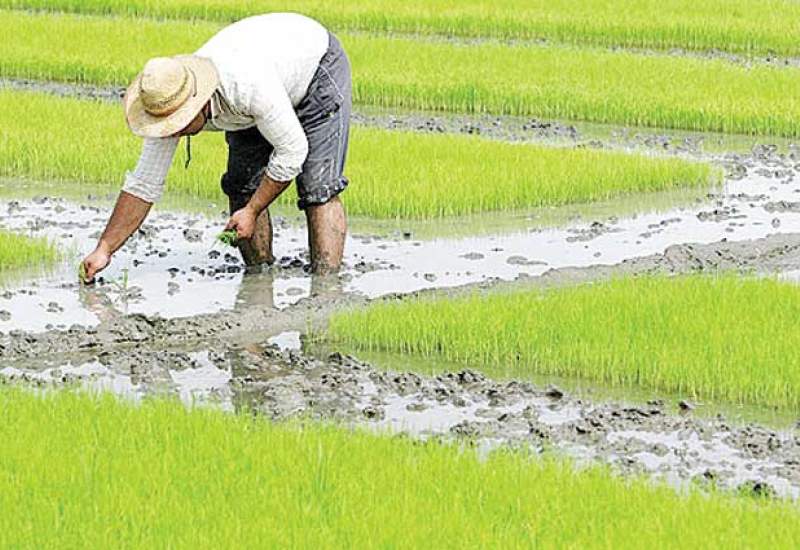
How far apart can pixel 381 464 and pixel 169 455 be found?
49cm

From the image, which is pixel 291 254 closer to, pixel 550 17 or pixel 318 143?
pixel 318 143

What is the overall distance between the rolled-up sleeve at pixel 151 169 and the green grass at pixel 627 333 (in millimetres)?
732

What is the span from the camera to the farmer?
5.25m

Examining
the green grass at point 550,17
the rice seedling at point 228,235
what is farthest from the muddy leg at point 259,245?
the green grass at point 550,17

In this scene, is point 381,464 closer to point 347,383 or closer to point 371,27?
point 347,383

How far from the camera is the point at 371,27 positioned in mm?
14352

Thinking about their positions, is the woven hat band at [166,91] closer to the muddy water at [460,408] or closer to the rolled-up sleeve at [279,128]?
the rolled-up sleeve at [279,128]

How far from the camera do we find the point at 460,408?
190 inches

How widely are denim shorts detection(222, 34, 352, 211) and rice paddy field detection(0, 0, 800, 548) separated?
0.35 meters

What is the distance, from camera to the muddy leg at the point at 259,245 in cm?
650

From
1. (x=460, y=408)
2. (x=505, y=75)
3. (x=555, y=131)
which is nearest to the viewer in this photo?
(x=460, y=408)

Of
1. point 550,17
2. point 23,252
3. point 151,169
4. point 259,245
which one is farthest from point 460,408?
point 550,17

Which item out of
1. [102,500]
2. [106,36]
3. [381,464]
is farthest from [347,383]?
[106,36]

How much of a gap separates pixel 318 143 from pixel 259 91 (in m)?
0.78
